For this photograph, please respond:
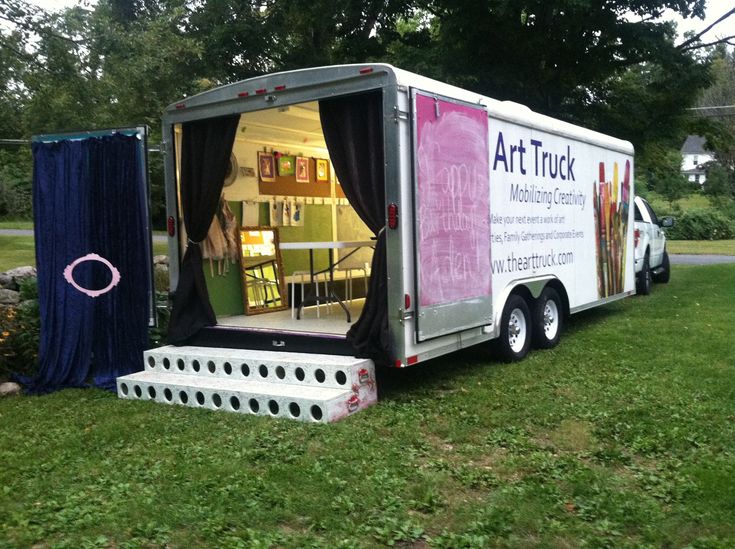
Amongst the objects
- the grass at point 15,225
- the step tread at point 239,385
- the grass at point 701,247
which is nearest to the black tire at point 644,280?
the step tread at point 239,385

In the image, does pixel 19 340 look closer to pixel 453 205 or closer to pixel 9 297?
pixel 9 297

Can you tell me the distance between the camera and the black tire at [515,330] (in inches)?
277

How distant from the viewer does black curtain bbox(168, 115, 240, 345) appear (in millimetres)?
6684

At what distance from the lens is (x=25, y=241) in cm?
1875

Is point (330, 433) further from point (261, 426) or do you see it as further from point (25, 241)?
point (25, 241)

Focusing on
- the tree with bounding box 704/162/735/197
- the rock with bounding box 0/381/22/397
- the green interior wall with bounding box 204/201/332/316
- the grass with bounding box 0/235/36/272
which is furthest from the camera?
the tree with bounding box 704/162/735/197

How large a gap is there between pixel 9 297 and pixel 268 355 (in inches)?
149

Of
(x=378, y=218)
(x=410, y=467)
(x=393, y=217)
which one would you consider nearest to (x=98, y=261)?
(x=378, y=218)

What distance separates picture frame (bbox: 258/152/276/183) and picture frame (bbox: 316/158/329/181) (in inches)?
33.4

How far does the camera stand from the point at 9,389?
6.46 metres

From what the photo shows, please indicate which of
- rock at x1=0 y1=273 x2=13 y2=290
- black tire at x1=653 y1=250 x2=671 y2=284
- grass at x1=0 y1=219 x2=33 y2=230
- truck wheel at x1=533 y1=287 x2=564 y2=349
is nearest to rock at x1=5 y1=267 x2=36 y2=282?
rock at x1=0 y1=273 x2=13 y2=290

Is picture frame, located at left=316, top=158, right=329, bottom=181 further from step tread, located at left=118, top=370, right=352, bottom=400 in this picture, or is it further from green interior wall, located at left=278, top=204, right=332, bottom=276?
step tread, located at left=118, top=370, right=352, bottom=400

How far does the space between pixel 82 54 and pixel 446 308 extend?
7.80 meters

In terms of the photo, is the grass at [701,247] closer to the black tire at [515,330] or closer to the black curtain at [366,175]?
the black tire at [515,330]
